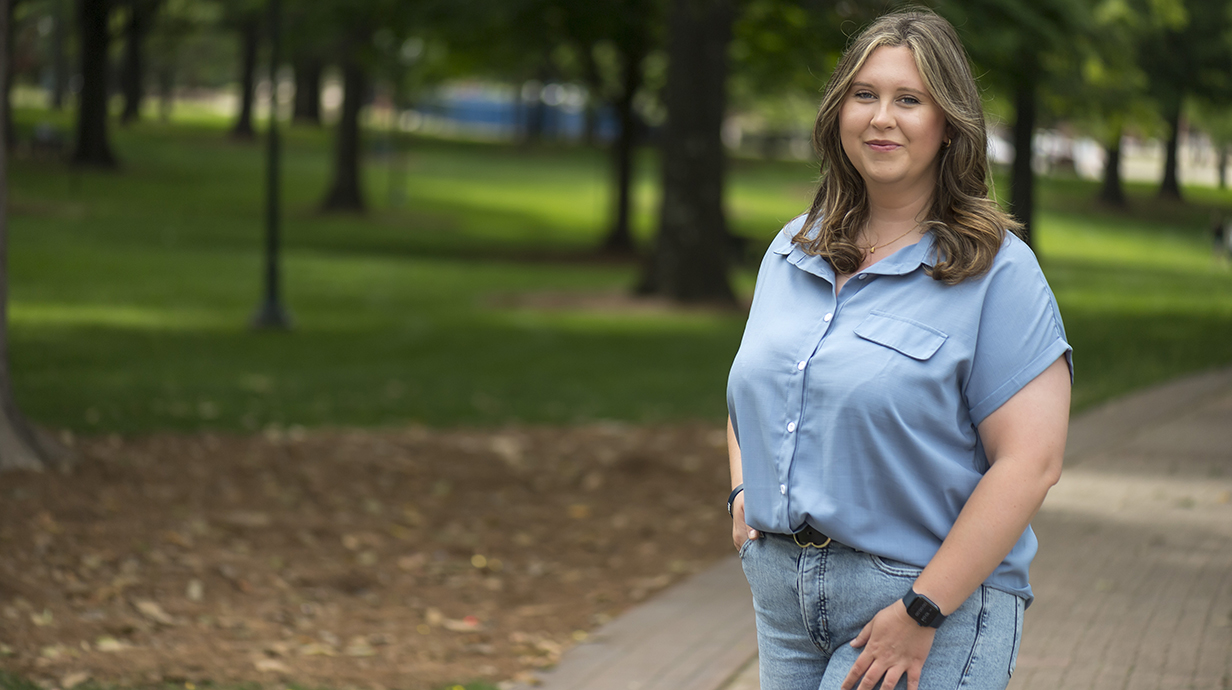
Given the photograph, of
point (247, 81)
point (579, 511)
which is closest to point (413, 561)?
Result: point (579, 511)

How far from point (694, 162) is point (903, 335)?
634 inches

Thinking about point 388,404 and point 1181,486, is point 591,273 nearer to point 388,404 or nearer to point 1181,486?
point 388,404

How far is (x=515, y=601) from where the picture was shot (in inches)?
245

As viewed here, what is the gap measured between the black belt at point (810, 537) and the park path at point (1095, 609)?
2565mm

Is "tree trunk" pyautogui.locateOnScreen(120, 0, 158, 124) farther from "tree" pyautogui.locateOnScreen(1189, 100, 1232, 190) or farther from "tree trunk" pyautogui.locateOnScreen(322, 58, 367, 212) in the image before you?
"tree" pyautogui.locateOnScreen(1189, 100, 1232, 190)

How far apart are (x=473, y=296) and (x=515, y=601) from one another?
13466 millimetres

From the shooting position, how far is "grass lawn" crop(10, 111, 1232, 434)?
1076 cm

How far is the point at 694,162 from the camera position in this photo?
59.2ft

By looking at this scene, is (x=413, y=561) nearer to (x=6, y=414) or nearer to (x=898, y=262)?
(x=6, y=414)

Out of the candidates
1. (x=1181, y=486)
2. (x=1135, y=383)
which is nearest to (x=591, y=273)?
(x=1135, y=383)

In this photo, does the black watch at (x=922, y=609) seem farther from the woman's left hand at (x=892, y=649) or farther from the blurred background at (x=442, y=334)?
the blurred background at (x=442, y=334)

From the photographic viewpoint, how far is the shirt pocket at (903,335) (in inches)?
83.1

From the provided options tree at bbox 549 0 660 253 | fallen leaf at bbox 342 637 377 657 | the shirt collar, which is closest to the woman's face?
the shirt collar

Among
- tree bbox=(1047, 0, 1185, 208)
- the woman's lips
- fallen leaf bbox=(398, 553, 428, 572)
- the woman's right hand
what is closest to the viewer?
the woman's lips
